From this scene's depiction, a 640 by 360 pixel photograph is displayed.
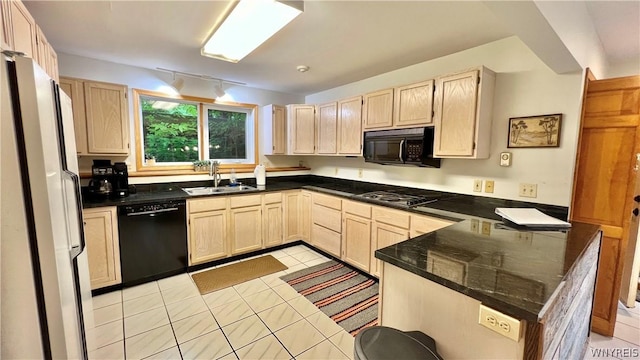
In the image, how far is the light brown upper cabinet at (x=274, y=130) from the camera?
13.0 feet

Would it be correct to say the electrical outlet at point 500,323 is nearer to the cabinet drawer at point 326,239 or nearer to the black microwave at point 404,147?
the black microwave at point 404,147

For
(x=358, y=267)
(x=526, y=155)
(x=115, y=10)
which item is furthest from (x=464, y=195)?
(x=115, y=10)

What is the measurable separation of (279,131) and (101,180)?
85.2 inches

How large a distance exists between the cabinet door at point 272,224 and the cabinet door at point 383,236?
1339 millimetres

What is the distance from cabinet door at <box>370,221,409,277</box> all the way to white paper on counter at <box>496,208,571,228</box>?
2.64 feet

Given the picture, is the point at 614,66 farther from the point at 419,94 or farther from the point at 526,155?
the point at 419,94

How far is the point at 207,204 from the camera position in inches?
118

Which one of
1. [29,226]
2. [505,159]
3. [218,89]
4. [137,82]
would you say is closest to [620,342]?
[505,159]

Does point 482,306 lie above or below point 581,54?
below

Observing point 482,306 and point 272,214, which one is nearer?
point 482,306

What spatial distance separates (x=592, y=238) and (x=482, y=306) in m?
1.13

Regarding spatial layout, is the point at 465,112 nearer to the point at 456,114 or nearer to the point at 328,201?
the point at 456,114

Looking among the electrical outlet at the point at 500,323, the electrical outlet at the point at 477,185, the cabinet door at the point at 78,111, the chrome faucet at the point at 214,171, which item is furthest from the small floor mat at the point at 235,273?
the electrical outlet at the point at 500,323

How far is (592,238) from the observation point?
1.51 metres
